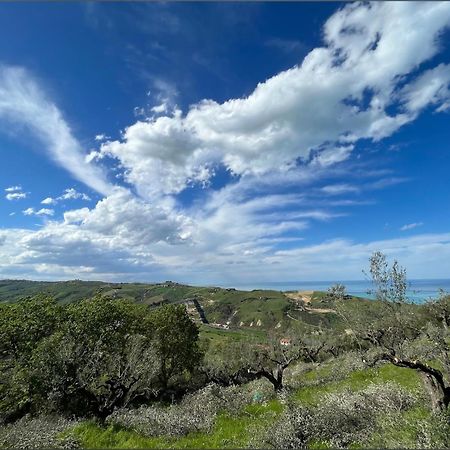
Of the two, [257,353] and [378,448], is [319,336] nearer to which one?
[257,353]

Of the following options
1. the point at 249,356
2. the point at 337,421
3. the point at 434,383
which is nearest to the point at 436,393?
the point at 434,383

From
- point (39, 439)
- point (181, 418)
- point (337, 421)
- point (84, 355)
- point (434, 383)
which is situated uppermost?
point (434, 383)

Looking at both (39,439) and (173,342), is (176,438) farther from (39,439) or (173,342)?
(173,342)

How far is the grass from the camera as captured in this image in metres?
16.0

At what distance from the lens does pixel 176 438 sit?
57.3 ft

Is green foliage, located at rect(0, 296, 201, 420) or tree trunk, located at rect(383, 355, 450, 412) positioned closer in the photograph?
tree trunk, located at rect(383, 355, 450, 412)

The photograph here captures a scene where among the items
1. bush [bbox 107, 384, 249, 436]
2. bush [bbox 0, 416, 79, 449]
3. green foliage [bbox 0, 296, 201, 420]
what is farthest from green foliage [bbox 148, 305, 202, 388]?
bush [bbox 0, 416, 79, 449]

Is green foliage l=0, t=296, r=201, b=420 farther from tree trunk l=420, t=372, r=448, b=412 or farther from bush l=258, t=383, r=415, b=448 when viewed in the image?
tree trunk l=420, t=372, r=448, b=412

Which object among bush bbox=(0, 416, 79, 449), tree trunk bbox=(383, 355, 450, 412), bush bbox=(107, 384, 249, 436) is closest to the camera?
tree trunk bbox=(383, 355, 450, 412)

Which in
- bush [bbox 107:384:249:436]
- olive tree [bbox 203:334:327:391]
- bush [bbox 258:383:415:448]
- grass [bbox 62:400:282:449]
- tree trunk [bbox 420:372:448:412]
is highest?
tree trunk [bbox 420:372:448:412]

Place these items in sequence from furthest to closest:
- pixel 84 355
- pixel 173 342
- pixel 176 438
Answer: pixel 173 342 < pixel 84 355 < pixel 176 438

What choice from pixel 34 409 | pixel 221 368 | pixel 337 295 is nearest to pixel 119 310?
pixel 34 409

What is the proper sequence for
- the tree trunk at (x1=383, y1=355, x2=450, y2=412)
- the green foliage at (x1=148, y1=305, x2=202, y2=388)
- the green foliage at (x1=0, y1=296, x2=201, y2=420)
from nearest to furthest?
1. the tree trunk at (x1=383, y1=355, x2=450, y2=412)
2. the green foliage at (x1=0, y1=296, x2=201, y2=420)
3. the green foliage at (x1=148, y1=305, x2=202, y2=388)

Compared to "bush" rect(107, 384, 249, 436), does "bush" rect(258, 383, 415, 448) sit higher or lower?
higher
